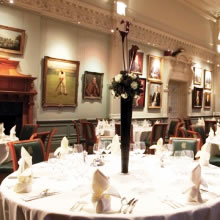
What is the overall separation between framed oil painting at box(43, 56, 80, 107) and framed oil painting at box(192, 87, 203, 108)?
6238mm

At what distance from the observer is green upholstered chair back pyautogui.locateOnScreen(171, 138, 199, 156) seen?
306cm

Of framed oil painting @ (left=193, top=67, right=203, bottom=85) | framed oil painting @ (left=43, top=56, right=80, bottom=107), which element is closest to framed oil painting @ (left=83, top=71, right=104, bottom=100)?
framed oil painting @ (left=43, top=56, right=80, bottom=107)

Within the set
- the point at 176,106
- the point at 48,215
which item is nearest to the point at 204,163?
the point at 48,215

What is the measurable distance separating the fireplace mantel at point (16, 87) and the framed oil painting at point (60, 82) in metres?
0.55

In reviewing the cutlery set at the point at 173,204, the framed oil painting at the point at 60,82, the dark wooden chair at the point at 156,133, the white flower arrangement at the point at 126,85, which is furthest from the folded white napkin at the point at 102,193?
the framed oil painting at the point at 60,82

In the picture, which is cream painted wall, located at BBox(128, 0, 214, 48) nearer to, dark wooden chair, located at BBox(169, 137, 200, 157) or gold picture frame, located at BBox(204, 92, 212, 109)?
gold picture frame, located at BBox(204, 92, 212, 109)

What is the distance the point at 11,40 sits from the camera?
18.7 ft

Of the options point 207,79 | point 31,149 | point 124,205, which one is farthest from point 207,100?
point 124,205

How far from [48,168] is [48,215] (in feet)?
2.83

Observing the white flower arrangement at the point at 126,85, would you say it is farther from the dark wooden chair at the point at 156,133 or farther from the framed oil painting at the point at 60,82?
the framed oil painting at the point at 60,82

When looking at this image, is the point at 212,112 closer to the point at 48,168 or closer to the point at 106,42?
the point at 106,42

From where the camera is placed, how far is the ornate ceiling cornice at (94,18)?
20.4ft

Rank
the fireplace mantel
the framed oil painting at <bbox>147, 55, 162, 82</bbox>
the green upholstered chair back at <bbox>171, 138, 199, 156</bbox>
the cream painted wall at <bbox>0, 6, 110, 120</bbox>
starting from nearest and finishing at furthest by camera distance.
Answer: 1. the green upholstered chair back at <bbox>171, 138, 199, 156</bbox>
2. the fireplace mantel
3. the cream painted wall at <bbox>0, 6, 110, 120</bbox>
4. the framed oil painting at <bbox>147, 55, 162, 82</bbox>

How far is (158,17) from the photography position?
9.22m
